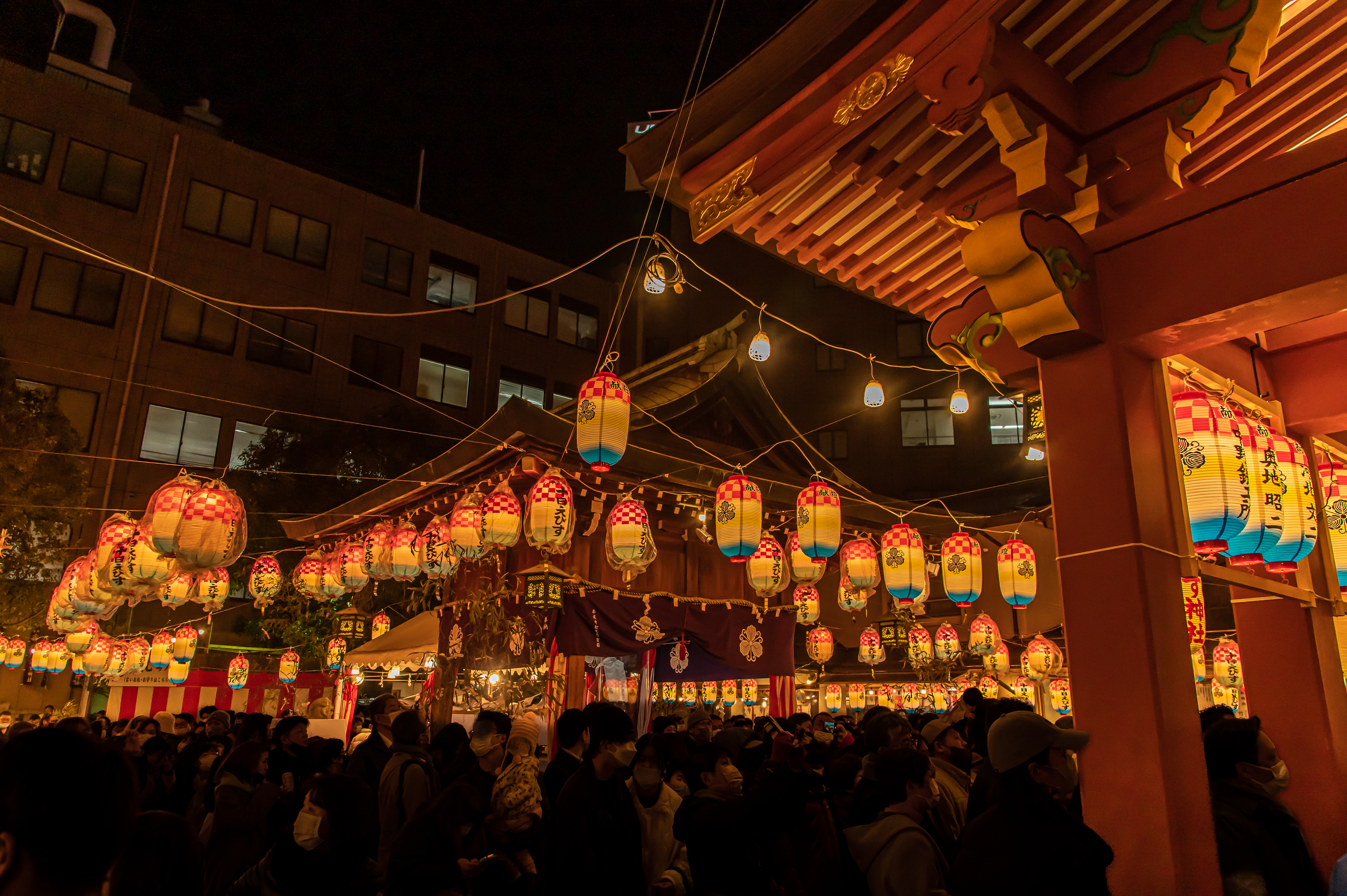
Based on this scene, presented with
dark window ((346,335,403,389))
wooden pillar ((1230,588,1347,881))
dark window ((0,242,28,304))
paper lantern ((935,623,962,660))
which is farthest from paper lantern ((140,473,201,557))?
dark window ((346,335,403,389))

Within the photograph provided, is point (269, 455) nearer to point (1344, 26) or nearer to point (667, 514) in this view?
point (667, 514)

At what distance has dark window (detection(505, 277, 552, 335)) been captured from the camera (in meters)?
31.6

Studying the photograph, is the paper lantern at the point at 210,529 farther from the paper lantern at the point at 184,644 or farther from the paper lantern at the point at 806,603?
the paper lantern at the point at 184,644

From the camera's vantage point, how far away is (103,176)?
76.9 feet

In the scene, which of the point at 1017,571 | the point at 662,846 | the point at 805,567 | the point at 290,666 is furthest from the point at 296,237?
the point at 662,846

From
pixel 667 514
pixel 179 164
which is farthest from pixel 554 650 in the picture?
pixel 179 164

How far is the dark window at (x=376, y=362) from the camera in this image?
27.3 meters

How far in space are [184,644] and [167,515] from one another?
1173 cm

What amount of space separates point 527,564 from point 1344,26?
11.0m

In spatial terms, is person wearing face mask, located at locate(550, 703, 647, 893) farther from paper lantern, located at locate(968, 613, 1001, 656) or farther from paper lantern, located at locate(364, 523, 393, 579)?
paper lantern, located at locate(968, 613, 1001, 656)

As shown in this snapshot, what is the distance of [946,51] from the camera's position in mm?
4371

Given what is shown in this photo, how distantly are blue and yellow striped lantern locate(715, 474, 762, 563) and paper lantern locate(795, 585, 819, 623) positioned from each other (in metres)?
4.84

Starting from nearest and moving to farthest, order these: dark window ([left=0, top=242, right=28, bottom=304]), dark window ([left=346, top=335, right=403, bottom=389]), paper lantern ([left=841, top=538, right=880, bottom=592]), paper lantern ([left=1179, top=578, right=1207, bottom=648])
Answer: paper lantern ([left=1179, top=578, right=1207, bottom=648]), paper lantern ([left=841, top=538, right=880, bottom=592]), dark window ([left=0, top=242, right=28, bottom=304]), dark window ([left=346, top=335, right=403, bottom=389])

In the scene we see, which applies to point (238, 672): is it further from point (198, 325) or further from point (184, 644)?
point (198, 325)
